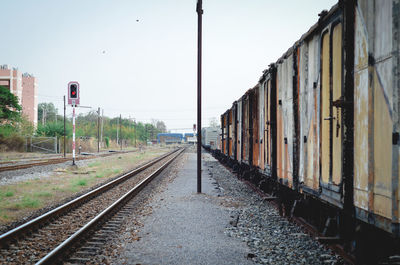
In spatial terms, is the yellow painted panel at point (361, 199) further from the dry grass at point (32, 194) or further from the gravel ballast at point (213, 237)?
the dry grass at point (32, 194)

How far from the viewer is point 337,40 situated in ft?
14.7

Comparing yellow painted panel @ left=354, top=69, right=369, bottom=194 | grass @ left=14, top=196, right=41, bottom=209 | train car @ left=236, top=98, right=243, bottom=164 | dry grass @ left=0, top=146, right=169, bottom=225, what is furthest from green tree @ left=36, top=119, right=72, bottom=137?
yellow painted panel @ left=354, top=69, right=369, bottom=194

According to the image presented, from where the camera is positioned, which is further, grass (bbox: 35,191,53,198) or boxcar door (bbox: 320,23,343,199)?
grass (bbox: 35,191,53,198)

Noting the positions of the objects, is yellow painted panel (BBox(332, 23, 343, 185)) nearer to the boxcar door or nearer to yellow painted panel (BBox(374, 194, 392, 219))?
the boxcar door

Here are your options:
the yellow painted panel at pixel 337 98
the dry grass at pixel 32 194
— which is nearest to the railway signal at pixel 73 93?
the dry grass at pixel 32 194

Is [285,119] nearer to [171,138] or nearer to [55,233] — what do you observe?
[55,233]

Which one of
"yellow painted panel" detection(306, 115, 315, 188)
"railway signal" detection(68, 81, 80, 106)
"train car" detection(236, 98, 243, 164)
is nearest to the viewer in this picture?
"yellow painted panel" detection(306, 115, 315, 188)

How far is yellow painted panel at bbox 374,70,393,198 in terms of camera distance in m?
3.22

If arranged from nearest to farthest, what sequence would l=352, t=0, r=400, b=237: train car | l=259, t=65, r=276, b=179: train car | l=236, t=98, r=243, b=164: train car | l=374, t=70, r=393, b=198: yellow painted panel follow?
l=352, t=0, r=400, b=237: train car → l=374, t=70, r=393, b=198: yellow painted panel → l=259, t=65, r=276, b=179: train car → l=236, t=98, r=243, b=164: train car

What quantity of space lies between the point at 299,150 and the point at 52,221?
5164mm

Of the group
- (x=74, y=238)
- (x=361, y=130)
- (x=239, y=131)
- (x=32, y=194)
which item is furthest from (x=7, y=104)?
(x=361, y=130)

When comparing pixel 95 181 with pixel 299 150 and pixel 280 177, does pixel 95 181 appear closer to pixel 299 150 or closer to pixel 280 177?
pixel 280 177

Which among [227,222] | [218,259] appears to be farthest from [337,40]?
[227,222]

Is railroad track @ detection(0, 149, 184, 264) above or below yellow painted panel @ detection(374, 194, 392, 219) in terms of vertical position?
below
